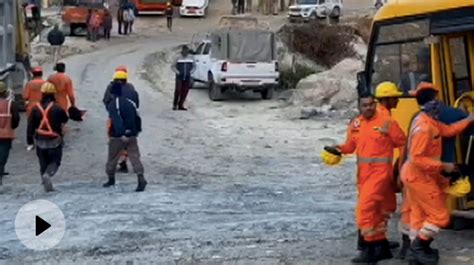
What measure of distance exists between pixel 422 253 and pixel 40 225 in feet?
15.9

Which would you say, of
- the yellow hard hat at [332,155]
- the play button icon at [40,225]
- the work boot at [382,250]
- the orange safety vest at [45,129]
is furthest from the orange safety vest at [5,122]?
the work boot at [382,250]

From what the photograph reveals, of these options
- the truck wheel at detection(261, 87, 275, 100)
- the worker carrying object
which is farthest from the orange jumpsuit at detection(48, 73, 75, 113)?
the truck wheel at detection(261, 87, 275, 100)

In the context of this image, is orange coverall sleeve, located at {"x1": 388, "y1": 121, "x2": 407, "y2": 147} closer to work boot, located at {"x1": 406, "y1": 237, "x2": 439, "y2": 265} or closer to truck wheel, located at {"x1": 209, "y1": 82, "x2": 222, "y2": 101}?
work boot, located at {"x1": 406, "y1": 237, "x2": 439, "y2": 265}

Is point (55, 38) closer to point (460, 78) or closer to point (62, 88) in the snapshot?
point (62, 88)

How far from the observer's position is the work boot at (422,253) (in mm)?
9641

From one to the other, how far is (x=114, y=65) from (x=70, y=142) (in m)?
19.1

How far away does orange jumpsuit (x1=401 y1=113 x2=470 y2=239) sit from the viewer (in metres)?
9.53

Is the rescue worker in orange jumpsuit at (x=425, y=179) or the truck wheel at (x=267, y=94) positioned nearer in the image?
the rescue worker in orange jumpsuit at (x=425, y=179)

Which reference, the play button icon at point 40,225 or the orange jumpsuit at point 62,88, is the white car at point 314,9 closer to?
the orange jumpsuit at point 62,88

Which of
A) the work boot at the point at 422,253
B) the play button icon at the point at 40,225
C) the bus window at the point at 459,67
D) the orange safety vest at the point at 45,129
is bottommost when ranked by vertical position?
the play button icon at the point at 40,225

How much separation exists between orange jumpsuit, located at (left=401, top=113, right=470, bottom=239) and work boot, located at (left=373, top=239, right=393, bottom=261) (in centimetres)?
50

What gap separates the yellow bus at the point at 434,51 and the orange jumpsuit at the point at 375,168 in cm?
136

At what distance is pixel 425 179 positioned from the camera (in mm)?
9609

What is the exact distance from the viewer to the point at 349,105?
92.9 feet
